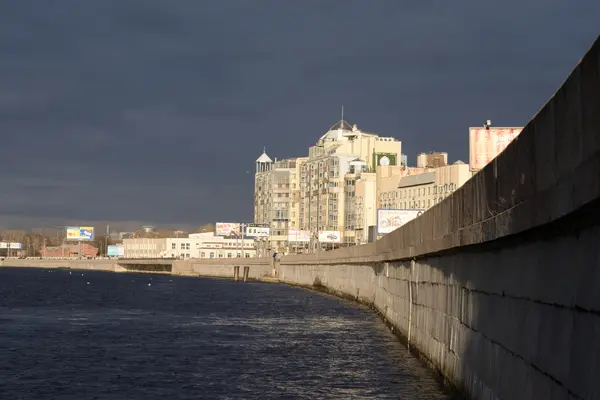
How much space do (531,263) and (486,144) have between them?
1277 inches

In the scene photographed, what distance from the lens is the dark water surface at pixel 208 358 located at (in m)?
27.0

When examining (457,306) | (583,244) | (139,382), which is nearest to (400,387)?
(457,306)

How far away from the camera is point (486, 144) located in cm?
4484

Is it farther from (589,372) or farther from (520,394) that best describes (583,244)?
(520,394)

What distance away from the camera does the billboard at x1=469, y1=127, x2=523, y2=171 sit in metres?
44.7

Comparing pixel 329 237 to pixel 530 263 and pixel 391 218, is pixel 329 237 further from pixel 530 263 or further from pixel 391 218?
pixel 530 263

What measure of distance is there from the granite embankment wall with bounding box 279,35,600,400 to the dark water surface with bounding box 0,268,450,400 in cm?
429

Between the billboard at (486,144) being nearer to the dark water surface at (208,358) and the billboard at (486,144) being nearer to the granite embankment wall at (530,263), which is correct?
the dark water surface at (208,358)

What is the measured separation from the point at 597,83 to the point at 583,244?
1.94 m

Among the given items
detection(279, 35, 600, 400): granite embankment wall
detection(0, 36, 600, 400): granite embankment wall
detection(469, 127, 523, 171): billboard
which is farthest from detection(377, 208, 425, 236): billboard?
detection(279, 35, 600, 400): granite embankment wall

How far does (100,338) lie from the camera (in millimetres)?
45625

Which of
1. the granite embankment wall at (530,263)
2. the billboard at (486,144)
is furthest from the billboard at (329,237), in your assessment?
the granite embankment wall at (530,263)

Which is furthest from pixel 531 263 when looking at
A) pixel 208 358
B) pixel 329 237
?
pixel 329 237

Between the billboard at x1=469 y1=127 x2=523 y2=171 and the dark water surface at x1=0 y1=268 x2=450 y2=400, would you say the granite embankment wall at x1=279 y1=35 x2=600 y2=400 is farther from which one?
the billboard at x1=469 y1=127 x2=523 y2=171
